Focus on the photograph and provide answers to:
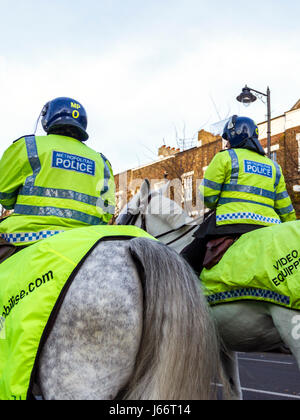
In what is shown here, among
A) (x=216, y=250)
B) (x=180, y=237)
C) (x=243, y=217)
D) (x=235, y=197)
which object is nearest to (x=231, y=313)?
(x=216, y=250)

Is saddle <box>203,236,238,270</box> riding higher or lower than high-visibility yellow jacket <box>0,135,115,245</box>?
lower

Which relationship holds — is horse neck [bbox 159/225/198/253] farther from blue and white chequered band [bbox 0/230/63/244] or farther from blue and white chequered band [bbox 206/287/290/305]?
blue and white chequered band [bbox 0/230/63/244]

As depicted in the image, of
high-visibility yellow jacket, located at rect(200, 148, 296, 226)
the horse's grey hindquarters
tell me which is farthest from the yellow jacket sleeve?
high-visibility yellow jacket, located at rect(200, 148, 296, 226)

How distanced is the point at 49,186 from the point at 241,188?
217 cm

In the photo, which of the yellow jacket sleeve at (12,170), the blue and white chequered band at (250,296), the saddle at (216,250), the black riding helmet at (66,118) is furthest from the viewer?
the saddle at (216,250)

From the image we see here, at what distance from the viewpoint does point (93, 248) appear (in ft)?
6.98

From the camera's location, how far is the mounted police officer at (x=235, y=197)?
13.7 feet

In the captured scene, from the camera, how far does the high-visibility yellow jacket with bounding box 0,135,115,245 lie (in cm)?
271

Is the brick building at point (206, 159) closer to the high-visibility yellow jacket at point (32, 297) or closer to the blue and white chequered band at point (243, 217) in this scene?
the blue and white chequered band at point (243, 217)

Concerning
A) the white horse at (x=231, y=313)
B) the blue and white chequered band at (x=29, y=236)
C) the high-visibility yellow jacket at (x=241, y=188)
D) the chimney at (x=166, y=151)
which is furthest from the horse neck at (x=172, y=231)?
the chimney at (x=166, y=151)

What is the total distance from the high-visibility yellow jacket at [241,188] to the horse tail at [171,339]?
7.29ft

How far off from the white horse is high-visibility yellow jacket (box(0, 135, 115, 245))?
113 cm

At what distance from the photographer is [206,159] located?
24281mm
